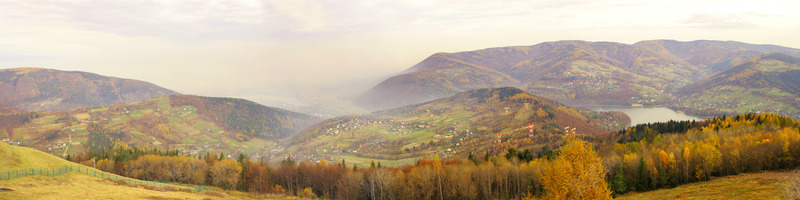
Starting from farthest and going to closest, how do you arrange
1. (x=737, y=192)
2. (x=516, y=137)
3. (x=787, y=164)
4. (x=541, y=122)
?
1. (x=541, y=122)
2. (x=516, y=137)
3. (x=787, y=164)
4. (x=737, y=192)

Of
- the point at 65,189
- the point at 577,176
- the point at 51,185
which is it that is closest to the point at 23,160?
the point at 51,185

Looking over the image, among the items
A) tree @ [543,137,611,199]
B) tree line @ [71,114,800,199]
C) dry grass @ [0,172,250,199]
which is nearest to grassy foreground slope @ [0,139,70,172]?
dry grass @ [0,172,250,199]

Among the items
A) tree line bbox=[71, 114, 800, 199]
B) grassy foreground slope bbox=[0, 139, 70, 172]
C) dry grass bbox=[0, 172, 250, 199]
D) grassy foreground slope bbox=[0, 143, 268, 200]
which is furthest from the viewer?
grassy foreground slope bbox=[0, 139, 70, 172]

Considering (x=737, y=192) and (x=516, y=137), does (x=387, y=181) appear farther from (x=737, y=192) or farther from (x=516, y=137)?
(x=516, y=137)

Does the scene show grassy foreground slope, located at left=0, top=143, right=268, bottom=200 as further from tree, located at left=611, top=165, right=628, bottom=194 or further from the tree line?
tree, located at left=611, top=165, right=628, bottom=194

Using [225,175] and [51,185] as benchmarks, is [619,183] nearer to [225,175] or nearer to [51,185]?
A: [51,185]

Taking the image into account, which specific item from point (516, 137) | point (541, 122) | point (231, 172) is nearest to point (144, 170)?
point (231, 172)

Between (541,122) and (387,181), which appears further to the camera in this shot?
(541,122)

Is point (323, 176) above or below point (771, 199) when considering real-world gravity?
below

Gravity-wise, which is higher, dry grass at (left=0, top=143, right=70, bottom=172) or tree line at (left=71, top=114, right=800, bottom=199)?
dry grass at (left=0, top=143, right=70, bottom=172)

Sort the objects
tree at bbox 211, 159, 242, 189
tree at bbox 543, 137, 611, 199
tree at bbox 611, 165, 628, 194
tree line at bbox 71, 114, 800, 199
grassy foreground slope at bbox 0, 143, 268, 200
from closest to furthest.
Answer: tree at bbox 543, 137, 611, 199 → tree line at bbox 71, 114, 800, 199 → grassy foreground slope at bbox 0, 143, 268, 200 → tree at bbox 611, 165, 628, 194 → tree at bbox 211, 159, 242, 189
